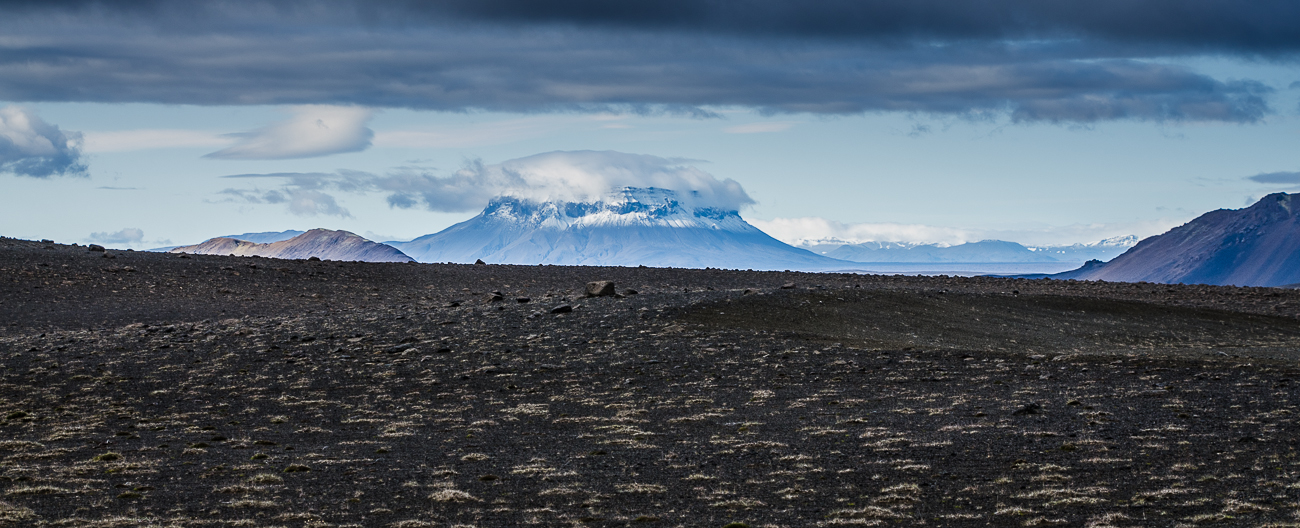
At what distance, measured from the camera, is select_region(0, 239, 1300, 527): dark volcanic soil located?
14.8m

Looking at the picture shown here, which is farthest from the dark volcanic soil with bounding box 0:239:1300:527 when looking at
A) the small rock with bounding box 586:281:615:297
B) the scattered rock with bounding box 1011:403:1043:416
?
the small rock with bounding box 586:281:615:297

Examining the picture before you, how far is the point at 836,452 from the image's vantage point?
17828 millimetres

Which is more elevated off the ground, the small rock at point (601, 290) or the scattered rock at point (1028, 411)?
the small rock at point (601, 290)

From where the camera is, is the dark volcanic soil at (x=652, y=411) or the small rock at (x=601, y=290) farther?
the small rock at (x=601, y=290)

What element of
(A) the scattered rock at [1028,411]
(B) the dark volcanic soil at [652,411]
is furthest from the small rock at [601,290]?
(A) the scattered rock at [1028,411]

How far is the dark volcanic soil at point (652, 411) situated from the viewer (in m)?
14.8

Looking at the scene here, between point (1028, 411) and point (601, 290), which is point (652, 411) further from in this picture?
point (601, 290)

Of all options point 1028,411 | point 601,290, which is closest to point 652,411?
point 1028,411

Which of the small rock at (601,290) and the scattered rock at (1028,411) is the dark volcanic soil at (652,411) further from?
the small rock at (601,290)

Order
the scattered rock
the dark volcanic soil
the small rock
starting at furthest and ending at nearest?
the small rock, the scattered rock, the dark volcanic soil

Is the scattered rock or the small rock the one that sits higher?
the small rock

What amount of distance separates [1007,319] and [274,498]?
86.7 feet

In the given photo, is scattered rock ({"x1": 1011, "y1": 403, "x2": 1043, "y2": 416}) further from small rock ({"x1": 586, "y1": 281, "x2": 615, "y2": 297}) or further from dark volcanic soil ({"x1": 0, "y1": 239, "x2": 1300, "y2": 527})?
small rock ({"x1": 586, "y1": 281, "x2": 615, "y2": 297})

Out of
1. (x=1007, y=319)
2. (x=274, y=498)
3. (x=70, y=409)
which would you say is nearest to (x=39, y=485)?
(x=274, y=498)
